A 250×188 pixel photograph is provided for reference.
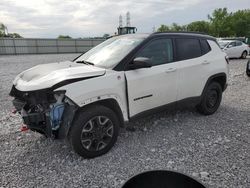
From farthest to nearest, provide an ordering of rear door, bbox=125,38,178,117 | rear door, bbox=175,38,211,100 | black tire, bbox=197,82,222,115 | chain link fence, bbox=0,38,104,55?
chain link fence, bbox=0,38,104,55, black tire, bbox=197,82,222,115, rear door, bbox=175,38,211,100, rear door, bbox=125,38,178,117

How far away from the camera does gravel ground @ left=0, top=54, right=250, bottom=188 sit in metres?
2.93

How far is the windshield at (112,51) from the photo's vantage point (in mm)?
3658

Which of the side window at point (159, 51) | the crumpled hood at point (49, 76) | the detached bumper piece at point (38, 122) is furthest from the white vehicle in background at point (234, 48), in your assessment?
the detached bumper piece at point (38, 122)

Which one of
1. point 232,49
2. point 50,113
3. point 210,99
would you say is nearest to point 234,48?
point 232,49

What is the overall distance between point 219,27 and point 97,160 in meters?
55.8

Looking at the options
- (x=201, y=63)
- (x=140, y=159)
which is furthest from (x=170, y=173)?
(x=201, y=63)

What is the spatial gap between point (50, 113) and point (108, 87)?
0.86m

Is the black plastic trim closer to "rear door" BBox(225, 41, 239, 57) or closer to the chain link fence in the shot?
"rear door" BBox(225, 41, 239, 57)

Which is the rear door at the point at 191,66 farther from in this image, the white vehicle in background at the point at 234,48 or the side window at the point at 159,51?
the white vehicle in background at the point at 234,48

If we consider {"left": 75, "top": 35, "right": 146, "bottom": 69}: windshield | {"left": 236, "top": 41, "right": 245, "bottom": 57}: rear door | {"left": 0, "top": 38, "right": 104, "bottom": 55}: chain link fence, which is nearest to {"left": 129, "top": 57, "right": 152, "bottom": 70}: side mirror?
{"left": 75, "top": 35, "right": 146, "bottom": 69}: windshield

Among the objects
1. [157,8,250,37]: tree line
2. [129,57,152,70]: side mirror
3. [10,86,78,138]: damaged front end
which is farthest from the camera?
[157,8,250,37]: tree line

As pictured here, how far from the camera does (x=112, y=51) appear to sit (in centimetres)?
398

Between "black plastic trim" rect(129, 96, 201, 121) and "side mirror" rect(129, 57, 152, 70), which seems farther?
"black plastic trim" rect(129, 96, 201, 121)

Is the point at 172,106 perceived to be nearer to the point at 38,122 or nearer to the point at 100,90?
the point at 100,90
